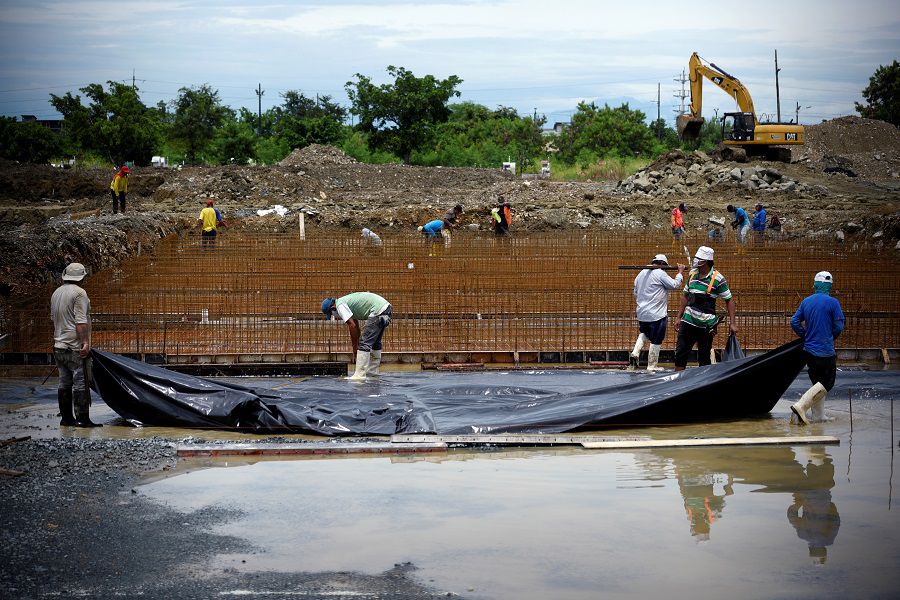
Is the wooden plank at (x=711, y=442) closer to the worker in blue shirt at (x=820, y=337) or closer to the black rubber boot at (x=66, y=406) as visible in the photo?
the worker in blue shirt at (x=820, y=337)

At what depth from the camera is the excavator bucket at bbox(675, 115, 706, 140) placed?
37438 mm

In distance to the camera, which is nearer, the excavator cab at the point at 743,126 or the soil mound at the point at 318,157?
the excavator cab at the point at 743,126

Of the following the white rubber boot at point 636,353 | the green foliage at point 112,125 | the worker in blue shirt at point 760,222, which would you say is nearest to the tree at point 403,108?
the green foliage at point 112,125

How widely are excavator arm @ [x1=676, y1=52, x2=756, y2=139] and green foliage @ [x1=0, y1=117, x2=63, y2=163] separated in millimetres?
38970

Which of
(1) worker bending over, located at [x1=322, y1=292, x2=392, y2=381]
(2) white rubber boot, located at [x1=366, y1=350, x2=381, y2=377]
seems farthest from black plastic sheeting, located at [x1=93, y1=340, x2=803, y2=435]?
(2) white rubber boot, located at [x1=366, y1=350, x2=381, y2=377]

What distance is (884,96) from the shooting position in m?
68.2

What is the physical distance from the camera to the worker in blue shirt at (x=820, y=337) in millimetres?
8719

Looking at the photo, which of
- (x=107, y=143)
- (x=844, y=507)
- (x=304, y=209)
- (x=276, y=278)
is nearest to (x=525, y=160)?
(x=107, y=143)

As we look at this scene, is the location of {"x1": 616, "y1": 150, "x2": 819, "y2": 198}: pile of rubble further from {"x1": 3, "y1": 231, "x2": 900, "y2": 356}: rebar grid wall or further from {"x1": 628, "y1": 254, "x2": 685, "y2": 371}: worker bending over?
{"x1": 628, "y1": 254, "x2": 685, "y2": 371}: worker bending over

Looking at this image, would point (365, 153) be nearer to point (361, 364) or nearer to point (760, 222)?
point (760, 222)

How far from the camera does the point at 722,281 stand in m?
10.3

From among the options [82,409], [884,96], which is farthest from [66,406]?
[884,96]

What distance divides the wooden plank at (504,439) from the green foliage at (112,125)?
4931 cm

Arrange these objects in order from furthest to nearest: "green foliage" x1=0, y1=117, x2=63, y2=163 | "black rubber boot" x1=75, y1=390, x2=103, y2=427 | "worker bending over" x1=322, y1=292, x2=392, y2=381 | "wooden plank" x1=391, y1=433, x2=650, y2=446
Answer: "green foliage" x1=0, y1=117, x2=63, y2=163 < "worker bending over" x1=322, y1=292, x2=392, y2=381 < "black rubber boot" x1=75, y1=390, x2=103, y2=427 < "wooden plank" x1=391, y1=433, x2=650, y2=446
